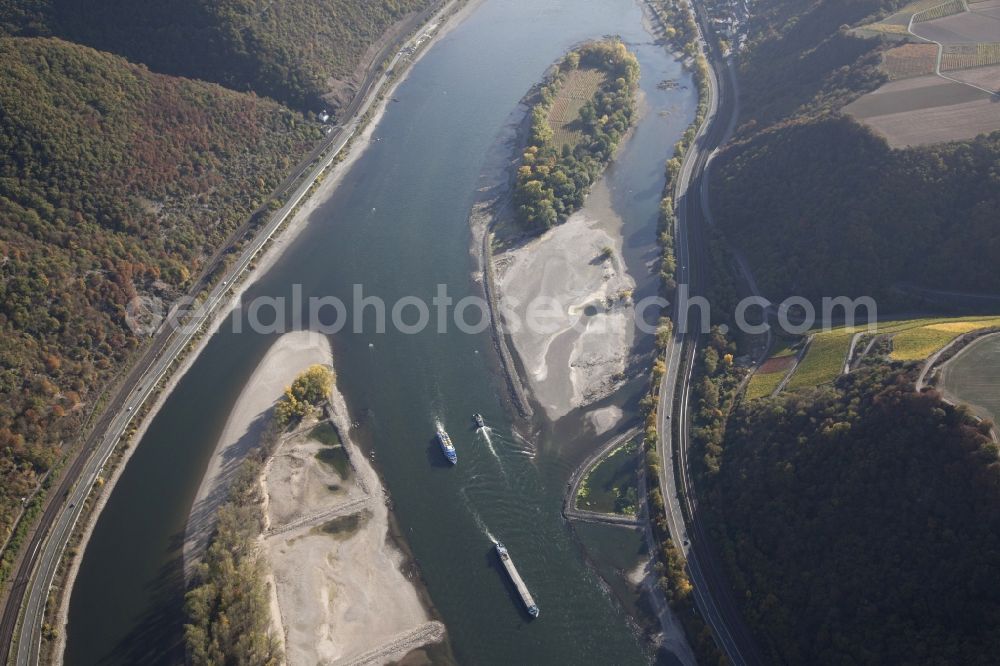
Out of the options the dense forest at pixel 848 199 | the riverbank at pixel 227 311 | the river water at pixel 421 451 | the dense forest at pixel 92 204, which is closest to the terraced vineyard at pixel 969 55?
the dense forest at pixel 848 199

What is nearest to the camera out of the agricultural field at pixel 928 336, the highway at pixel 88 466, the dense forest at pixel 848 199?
the highway at pixel 88 466

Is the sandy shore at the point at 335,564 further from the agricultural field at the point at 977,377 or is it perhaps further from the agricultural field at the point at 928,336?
the agricultural field at the point at 928,336

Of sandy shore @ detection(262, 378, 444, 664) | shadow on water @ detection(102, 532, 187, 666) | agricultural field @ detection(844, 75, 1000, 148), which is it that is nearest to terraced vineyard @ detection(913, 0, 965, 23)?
agricultural field @ detection(844, 75, 1000, 148)

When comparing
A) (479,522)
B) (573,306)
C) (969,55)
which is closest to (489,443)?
(479,522)

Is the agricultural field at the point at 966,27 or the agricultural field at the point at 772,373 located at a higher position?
the agricultural field at the point at 966,27

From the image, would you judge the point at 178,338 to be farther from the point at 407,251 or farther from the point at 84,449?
the point at 407,251

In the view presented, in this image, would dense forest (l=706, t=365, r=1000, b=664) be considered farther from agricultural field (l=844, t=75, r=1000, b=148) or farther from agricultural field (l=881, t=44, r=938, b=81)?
agricultural field (l=881, t=44, r=938, b=81)
